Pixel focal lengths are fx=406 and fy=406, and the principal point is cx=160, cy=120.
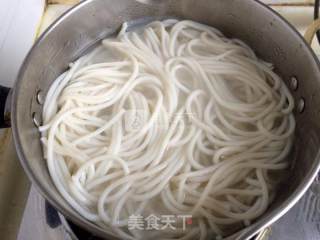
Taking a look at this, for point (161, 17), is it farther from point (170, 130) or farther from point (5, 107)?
point (5, 107)

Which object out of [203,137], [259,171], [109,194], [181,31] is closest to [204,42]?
[181,31]

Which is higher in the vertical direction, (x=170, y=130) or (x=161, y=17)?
(x=161, y=17)

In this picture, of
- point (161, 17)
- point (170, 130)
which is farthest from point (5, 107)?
point (161, 17)

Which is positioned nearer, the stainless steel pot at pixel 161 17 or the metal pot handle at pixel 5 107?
the stainless steel pot at pixel 161 17

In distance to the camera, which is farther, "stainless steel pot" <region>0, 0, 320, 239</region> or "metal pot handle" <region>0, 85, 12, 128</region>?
"metal pot handle" <region>0, 85, 12, 128</region>

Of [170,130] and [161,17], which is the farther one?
[161,17]
